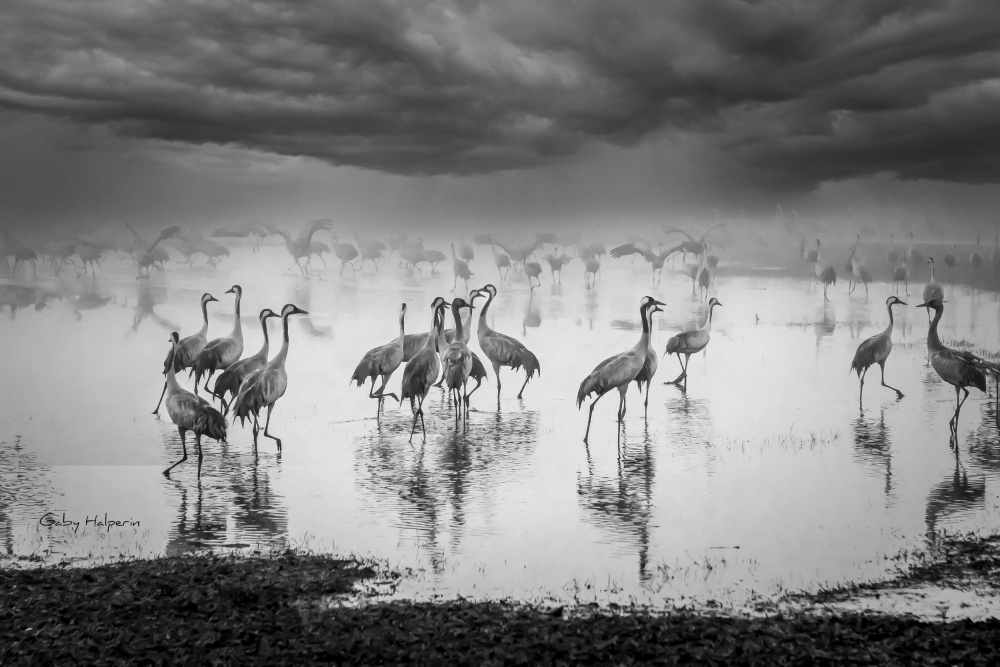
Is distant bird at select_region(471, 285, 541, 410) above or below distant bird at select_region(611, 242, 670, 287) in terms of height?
below

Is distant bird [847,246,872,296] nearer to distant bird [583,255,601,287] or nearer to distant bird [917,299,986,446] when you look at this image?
distant bird [583,255,601,287]

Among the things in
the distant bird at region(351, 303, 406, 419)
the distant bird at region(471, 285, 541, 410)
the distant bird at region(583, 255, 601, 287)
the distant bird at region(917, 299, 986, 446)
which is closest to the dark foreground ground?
the distant bird at region(917, 299, 986, 446)

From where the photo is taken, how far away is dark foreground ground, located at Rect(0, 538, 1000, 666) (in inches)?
187

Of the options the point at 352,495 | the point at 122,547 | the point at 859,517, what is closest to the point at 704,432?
the point at 859,517

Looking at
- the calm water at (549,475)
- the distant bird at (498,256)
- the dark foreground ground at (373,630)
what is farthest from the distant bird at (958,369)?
the distant bird at (498,256)

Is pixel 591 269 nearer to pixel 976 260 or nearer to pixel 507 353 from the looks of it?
pixel 976 260

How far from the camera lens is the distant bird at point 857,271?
25.7m

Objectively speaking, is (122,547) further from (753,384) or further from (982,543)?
(753,384)

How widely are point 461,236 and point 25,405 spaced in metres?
18.6

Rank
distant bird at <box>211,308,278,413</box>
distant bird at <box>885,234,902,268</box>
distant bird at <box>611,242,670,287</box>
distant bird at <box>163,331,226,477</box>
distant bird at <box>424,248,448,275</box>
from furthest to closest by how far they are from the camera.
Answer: distant bird at <box>424,248,448,275</box>, distant bird at <box>611,242,670,287</box>, distant bird at <box>885,234,902,268</box>, distant bird at <box>211,308,278,413</box>, distant bird at <box>163,331,226,477</box>

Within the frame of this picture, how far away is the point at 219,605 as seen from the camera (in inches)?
212

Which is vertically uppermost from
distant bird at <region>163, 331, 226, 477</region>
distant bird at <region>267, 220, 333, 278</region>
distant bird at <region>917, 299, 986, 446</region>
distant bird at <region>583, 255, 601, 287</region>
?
distant bird at <region>267, 220, 333, 278</region>
